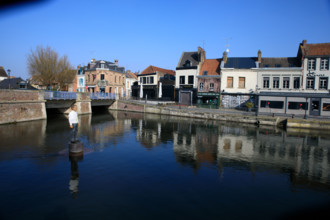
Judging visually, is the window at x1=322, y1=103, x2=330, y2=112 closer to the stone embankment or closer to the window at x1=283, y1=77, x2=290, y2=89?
the stone embankment

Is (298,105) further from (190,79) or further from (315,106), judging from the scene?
(190,79)

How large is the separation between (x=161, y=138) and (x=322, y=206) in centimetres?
1283

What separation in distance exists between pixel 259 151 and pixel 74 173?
12.4 meters

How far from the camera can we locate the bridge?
2280cm

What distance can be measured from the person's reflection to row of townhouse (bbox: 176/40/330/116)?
26998 millimetres

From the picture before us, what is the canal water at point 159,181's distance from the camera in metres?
7.12

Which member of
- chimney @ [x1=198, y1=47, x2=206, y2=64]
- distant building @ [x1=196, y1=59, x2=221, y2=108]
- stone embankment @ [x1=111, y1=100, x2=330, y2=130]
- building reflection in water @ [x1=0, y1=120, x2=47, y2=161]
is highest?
chimney @ [x1=198, y1=47, x2=206, y2=64]

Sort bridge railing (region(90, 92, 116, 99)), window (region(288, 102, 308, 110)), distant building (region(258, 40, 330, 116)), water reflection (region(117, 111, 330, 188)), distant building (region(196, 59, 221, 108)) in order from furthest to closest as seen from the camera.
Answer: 1. distant building (region(196, 59, 221, 108))
2. bridge railing (region(90, 92, 116, 99))
3. distant building (region(258, 40, 330, 116))
4. window (region(288, 102, 308, 110))
5. water reflection (region(117, 111, 330, 188))

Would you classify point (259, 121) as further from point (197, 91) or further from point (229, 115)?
point (197, 91)

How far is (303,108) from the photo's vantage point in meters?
30.0

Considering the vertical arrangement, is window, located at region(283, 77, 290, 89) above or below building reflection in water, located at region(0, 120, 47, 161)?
above

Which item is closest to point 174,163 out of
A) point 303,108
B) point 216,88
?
point 303,108

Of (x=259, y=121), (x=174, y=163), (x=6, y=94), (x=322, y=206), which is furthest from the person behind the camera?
(x=259, y=121)

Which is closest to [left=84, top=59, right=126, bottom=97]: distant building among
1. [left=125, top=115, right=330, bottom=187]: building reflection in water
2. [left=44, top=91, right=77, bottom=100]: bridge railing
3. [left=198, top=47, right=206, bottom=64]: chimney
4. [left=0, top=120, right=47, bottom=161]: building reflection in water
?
[left=44, top=91, right=77, bottom=100]: bridge railing
